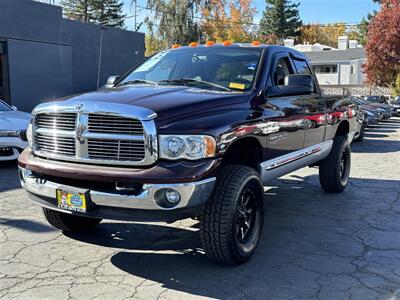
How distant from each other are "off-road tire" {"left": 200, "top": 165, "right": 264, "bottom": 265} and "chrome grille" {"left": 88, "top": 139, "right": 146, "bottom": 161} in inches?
28.7

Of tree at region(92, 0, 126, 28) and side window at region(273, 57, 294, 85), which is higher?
tree at region(92, 0, 126, 28)

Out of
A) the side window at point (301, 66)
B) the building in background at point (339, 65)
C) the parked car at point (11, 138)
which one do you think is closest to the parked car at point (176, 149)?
the side window at point (301, 66)

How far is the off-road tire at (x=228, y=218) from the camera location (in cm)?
406

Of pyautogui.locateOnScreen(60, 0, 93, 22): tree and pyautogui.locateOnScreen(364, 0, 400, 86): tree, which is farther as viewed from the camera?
pyautogui.locateOnScreen(60, 0, 93, 22): tree

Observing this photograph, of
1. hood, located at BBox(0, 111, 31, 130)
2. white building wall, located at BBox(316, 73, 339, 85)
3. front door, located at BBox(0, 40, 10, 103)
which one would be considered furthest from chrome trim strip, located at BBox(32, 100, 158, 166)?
white building wall, located at BBox(316, 73, 339, 85)

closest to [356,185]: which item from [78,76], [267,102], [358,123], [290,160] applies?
[358,123]

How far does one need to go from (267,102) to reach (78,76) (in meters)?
17.8

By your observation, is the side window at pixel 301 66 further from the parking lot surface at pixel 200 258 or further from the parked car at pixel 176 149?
the parking lot surface at pixel 200 258

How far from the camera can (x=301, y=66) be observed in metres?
6.49

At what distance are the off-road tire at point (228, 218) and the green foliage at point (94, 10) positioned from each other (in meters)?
64.3

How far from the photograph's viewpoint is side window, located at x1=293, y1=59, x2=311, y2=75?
6.28 meters

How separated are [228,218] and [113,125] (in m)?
1.19

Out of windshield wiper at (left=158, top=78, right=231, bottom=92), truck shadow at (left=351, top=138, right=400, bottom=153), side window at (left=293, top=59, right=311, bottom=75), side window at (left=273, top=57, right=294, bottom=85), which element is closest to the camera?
windshield wiper at (left=158, top=78, right=231, bottom=92)

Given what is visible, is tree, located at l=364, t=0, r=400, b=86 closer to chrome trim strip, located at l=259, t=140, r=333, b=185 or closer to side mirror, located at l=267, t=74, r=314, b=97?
chrome trim strip, located at l=259, t=140, r=333, b=185
